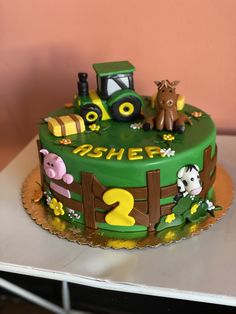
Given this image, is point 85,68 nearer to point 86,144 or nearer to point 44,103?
point 44,103

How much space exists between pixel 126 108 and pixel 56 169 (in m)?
0.20

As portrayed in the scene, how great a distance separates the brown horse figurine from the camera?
94 centimetres

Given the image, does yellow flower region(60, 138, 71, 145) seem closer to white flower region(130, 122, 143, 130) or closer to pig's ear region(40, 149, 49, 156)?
pig's ear region(40, 149, 49, 156)

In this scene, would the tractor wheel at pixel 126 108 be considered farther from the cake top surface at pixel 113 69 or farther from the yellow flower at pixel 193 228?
the yellow flower at pixel 193 228

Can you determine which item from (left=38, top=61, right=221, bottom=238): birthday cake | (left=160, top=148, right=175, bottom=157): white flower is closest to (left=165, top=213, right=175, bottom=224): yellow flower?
(left=38, top=61, right=221, bottom=238): birthday cake

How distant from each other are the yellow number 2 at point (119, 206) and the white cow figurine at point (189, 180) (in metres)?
0.10

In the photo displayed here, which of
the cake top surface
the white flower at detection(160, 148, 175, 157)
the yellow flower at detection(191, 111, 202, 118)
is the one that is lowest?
the white flower at detection(160, 148, 175, 157)

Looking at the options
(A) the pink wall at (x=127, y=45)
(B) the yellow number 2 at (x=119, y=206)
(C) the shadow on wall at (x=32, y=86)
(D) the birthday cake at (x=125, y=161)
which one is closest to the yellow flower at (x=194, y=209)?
(D) the birthday cake at (x=125, y=161)

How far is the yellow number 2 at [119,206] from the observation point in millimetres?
872

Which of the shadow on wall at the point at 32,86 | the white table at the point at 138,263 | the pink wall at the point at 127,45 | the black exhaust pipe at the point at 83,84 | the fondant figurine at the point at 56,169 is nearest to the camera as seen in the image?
the white table at the point at 138,263

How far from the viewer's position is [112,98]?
985 mm

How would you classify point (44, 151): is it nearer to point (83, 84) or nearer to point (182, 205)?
point (83, 84)

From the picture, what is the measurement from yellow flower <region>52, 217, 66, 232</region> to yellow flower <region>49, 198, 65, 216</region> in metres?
0.01

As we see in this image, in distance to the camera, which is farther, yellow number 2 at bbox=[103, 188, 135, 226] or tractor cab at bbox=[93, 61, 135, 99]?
tractor cab at bbox=[93, 61, 135, 99]
